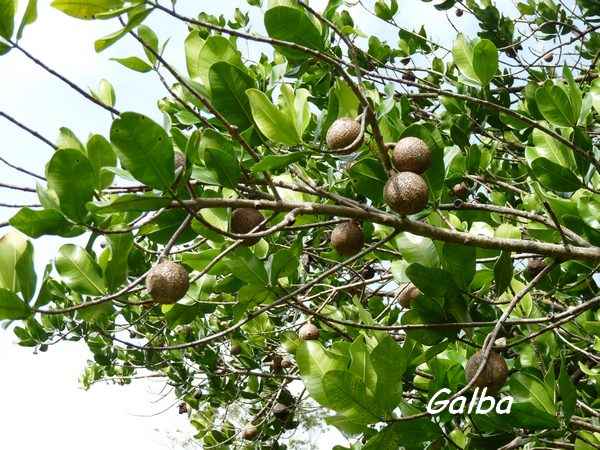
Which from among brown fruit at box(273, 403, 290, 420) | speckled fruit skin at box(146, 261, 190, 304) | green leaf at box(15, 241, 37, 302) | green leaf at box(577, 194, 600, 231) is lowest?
brown fruit at box(273, 403, 290, 420)

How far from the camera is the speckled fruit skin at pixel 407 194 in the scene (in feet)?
4.37

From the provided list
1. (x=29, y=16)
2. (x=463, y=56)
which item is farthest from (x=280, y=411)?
(x=29, y=16)

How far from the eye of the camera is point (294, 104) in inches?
60.8

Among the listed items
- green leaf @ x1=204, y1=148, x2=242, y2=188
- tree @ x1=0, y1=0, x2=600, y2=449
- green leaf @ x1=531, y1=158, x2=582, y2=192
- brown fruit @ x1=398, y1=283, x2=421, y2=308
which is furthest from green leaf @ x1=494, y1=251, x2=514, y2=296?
green leaf @ x1=204, y1=148, x2=242, y2=188

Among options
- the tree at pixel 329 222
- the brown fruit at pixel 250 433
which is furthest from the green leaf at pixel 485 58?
the brown fruit at pixel 250 433

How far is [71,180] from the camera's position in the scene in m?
1.24

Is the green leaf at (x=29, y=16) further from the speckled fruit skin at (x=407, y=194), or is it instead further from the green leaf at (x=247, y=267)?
the speckled fruit skin at (x=407, y=194)

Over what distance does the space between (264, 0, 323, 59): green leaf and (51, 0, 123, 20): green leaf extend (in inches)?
15.7

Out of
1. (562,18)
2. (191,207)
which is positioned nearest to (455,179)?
(191,207)

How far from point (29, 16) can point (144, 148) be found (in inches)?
18.0

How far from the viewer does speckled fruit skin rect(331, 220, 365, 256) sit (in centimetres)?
163

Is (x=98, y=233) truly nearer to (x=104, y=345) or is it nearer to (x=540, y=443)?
(x=540, y=443)

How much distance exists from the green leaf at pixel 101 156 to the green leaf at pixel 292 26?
47 centimetres

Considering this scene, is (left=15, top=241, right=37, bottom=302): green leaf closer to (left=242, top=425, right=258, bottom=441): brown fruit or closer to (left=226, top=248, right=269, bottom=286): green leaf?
(left=226, top=248, right=269, bottom=286): green leaf
